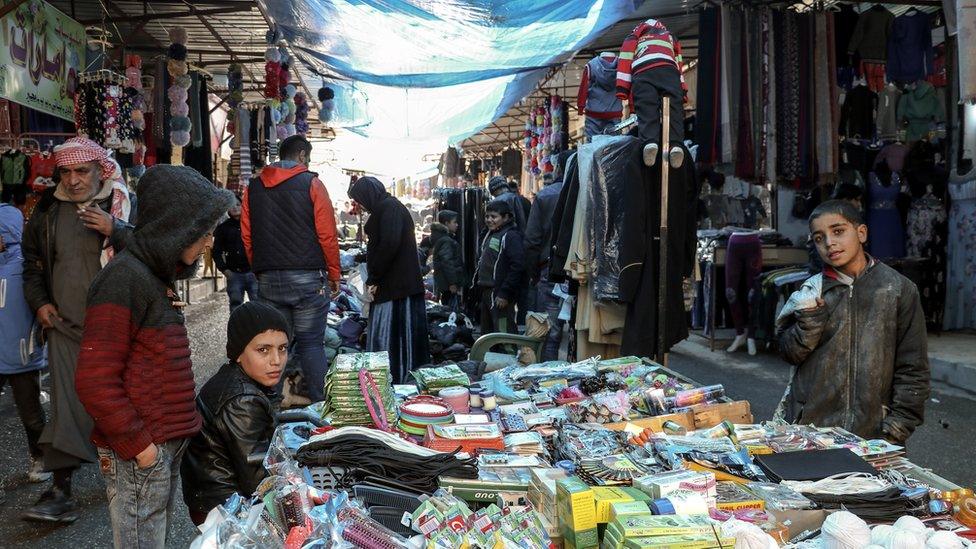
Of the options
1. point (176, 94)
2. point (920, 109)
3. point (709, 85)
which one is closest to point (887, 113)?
point (920, 109)

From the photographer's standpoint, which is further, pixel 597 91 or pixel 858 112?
pixel 858 112

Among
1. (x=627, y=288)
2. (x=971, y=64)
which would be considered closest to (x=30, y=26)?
(x=627, y=288)

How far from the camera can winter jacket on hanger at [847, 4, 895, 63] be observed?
7.47 m

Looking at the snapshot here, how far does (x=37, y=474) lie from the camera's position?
4.75 metres

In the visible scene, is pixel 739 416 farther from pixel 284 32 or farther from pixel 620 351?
pixel 284 32

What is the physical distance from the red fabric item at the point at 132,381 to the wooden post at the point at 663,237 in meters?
2.78

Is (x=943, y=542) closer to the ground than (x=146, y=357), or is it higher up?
closer to the ground

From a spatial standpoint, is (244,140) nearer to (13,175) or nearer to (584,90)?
(13,175)

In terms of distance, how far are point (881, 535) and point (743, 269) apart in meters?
7.90

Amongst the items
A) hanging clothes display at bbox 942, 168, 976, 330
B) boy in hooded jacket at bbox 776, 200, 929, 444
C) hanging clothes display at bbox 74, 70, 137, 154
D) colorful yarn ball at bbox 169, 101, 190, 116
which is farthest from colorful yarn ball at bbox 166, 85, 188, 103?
hanging clothes display at bbox 942, 168, 976, 330

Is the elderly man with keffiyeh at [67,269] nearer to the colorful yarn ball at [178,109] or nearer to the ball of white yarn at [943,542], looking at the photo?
the ball of white yarn at [943,542]

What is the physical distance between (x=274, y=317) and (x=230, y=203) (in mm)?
456

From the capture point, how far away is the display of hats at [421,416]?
2930 millimetres

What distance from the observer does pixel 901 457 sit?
269 centimetres
